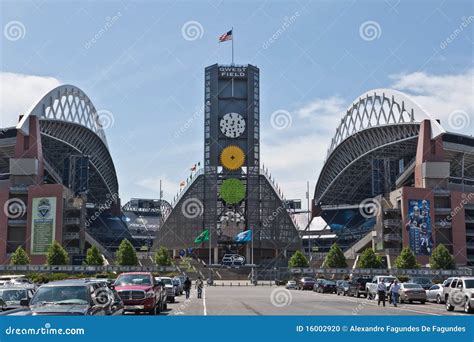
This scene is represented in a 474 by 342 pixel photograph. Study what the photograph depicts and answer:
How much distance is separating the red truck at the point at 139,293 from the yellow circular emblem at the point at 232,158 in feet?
321

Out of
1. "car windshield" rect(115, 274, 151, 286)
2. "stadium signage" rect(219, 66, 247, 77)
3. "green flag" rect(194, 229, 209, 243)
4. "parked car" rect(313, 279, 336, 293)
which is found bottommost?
"parked car" rect(313, 279, 336, 293)

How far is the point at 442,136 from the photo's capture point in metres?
108

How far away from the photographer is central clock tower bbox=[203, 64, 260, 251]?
4980 inches

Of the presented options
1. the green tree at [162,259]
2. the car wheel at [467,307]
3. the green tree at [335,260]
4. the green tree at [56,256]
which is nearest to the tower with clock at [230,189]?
the green tree at [162,259]

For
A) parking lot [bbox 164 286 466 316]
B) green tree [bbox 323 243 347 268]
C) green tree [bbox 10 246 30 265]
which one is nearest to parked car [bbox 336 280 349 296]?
parking lot [bbox 164 286 466 316]

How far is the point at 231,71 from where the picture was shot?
130500 mm

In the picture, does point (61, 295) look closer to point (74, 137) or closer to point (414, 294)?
point (414, 294)

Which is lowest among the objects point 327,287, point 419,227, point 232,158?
point 327,287

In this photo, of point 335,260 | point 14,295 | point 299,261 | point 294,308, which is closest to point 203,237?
point 299,261

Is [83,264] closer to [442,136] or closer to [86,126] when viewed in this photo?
[86,126]

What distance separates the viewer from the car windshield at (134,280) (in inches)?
1103

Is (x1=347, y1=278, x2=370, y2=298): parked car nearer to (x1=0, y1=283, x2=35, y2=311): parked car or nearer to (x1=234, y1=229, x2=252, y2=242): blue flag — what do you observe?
(x1=0, y1=283, x2=35, y2=311): parked car

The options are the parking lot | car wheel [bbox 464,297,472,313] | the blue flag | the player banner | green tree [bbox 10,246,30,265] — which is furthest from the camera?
the blue flag

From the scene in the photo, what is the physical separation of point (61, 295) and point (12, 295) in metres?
12.1
